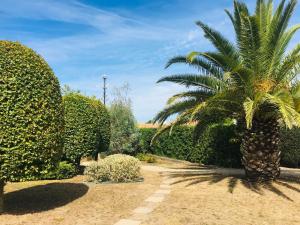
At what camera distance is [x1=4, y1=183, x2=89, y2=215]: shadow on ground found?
31.6 ft

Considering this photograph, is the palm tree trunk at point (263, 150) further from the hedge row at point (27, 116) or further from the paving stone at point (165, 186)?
the hedge row at point (27, 116)

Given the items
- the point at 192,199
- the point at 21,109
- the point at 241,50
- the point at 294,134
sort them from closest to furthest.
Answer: the point at 21,109 → the point at 192,199 → the point at 241,50 → the point at 294,134

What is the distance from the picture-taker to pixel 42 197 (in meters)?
11.0

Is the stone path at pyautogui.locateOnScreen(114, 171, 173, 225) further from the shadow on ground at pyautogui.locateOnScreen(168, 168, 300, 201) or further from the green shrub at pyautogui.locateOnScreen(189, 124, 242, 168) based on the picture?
the green shrub at pyautogui.locateOnScreen(189, 124, 242, 168)

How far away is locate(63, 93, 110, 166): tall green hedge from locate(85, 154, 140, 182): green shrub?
1.96 meters

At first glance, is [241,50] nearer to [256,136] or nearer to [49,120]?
[256,136]

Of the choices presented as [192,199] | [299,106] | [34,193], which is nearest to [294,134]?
[299,106]

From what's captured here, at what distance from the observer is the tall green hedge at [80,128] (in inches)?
613

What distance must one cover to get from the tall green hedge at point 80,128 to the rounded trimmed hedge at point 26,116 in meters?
6.60

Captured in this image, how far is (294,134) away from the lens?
19984 millimetres

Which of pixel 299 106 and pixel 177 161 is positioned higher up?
pixel 299 106

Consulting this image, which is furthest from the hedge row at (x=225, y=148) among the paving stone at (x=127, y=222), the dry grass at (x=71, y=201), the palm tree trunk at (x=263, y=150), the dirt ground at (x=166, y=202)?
the paving stone at (x=127, y=222)

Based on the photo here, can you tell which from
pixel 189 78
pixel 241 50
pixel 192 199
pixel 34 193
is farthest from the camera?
pixel 189 78

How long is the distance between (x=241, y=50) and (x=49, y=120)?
698 centimetres
